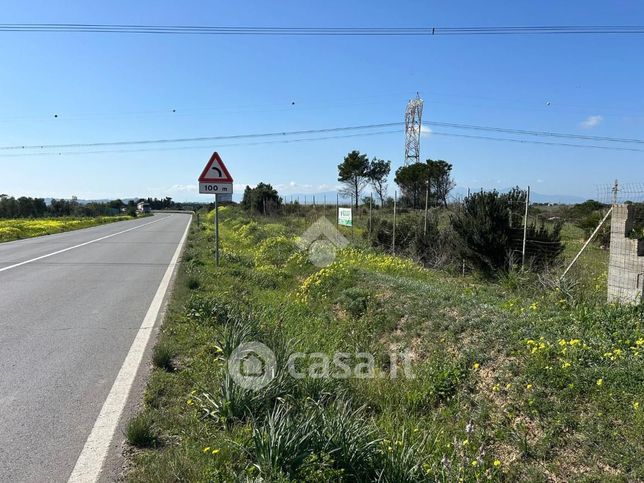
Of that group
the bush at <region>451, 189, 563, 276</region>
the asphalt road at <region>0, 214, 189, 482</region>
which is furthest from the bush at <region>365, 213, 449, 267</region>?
the asphalt road at <region>0, 214, 189, 482</region>

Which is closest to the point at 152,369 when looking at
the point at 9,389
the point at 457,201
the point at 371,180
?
the point at 9,389

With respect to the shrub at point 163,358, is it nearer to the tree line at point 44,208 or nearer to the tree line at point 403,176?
the tree line at point 403,176

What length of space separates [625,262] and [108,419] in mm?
6106

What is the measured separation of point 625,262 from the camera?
6027 millimetres

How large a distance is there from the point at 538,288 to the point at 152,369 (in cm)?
590

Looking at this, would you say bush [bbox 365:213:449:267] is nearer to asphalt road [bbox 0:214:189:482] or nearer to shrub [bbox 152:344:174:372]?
asphalt road [bbox 0:214:189:482]

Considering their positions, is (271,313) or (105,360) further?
(271,313)

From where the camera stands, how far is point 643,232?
609 centimetres

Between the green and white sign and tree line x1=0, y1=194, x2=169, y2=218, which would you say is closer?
the green and white sign

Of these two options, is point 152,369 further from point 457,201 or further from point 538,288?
point 457,201

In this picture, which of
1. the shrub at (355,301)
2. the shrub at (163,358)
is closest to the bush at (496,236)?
the shrub at (355,301)

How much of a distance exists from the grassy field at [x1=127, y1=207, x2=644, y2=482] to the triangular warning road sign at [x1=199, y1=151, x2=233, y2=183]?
5.67 m

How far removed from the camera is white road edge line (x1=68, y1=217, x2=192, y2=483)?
125 inches

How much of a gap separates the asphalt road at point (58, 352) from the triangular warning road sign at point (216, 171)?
280cm
